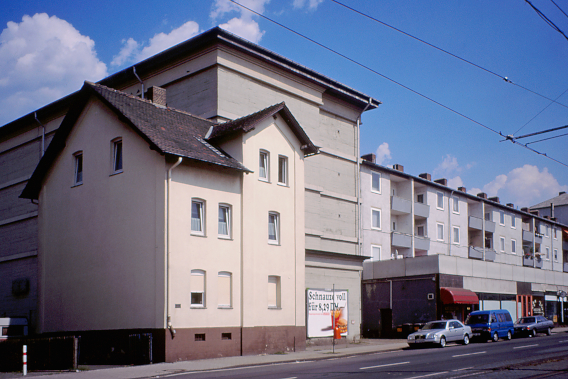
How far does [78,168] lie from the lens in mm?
27562

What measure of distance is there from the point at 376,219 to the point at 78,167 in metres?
26.2

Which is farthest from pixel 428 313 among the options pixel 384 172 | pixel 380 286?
pixel 384 172

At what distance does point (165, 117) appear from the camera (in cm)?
2605

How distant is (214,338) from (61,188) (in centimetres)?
1046

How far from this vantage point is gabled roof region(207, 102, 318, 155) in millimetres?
26078

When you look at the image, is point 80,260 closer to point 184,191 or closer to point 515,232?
point 184,191

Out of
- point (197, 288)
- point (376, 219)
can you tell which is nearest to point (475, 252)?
point (376, 219)

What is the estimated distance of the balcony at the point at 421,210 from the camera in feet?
168

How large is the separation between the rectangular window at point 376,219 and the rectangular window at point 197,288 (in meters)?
25.3

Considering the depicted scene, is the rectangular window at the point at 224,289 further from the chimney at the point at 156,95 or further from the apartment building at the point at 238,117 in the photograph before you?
the chimney at the point at 156,95

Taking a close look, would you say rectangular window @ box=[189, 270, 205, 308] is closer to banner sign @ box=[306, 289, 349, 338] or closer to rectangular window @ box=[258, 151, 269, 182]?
rectangular window @ box=[258, 151, 269, 182]

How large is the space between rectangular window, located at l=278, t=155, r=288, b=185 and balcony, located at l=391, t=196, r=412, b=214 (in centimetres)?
2224

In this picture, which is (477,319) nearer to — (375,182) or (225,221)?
(375,182)

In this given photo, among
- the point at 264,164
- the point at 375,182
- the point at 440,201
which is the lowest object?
the point at 264,164
